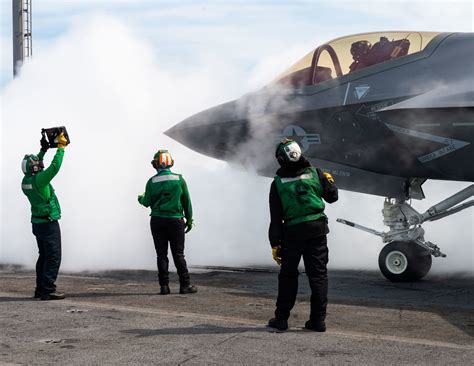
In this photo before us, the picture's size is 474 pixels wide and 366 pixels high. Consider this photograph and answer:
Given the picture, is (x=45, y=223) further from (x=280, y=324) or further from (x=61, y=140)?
(x=280, y=324)

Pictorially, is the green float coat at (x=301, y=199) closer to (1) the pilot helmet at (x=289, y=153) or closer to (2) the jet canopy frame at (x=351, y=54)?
(1) the pilot helmet at (x=289, y=153)

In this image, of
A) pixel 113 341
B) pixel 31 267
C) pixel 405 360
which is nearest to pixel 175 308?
pixel 113 341

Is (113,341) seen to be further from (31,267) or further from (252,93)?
(31,267)

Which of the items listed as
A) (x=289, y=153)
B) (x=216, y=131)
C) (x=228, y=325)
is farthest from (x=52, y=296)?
(x=216, y=131)

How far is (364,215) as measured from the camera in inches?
685

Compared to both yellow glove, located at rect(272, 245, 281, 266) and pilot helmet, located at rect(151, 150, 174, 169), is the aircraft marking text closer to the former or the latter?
pilot helmet, located at rect(151, 150, 174, 169)

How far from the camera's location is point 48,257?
10328 millimetres

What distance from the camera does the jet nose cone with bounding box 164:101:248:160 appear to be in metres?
13.1

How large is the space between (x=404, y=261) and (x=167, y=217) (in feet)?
12.3

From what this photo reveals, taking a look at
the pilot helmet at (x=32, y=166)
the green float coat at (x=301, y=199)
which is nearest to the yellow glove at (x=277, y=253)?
the green float coat at (x=301, y=199)

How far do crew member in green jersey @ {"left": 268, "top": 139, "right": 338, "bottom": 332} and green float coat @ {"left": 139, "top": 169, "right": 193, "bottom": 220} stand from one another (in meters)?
2.80

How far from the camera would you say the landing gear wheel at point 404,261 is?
12.2 m

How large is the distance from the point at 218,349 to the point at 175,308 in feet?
7.76

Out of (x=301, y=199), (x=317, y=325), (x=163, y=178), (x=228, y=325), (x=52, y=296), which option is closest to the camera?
(x=317, y=325)
